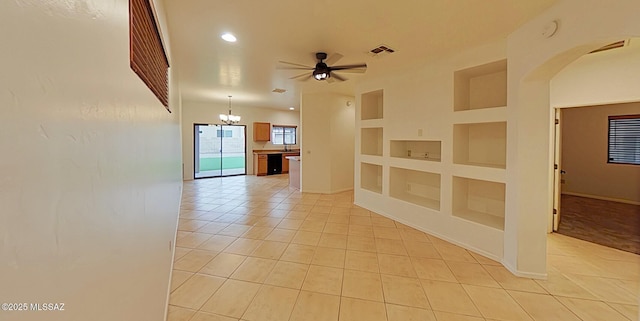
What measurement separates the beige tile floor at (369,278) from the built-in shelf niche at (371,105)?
7.99 feet

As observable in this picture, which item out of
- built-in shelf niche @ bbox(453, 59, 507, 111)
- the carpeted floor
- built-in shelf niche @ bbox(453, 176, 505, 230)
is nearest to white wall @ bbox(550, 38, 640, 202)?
the carpeted floor

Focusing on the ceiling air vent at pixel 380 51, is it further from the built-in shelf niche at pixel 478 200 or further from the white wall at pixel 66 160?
the white wall at pixel 66 160

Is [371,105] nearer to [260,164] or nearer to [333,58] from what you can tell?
[333,58]

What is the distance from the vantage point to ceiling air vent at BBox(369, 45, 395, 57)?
11.7 ft

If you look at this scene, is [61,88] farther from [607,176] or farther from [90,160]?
[607,176]

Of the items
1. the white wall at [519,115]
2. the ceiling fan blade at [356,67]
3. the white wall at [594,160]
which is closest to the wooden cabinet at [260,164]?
the white wall at [519,115]

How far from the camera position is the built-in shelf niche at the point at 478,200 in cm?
366

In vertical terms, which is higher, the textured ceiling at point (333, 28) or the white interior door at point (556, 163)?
the textured ceiling at point (333, 28)

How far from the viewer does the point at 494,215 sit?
3701 millimetres

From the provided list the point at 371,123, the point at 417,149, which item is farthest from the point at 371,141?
the point at 417,149

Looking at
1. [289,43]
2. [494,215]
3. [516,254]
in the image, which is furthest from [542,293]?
[289,43]

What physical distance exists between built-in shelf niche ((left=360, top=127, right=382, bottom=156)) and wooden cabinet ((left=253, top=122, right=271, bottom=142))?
5.69m

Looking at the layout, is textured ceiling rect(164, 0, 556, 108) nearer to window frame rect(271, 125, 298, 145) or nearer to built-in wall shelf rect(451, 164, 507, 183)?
built-in wall shelf rect(451, 164, 507, 183)

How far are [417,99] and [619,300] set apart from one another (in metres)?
3.18
